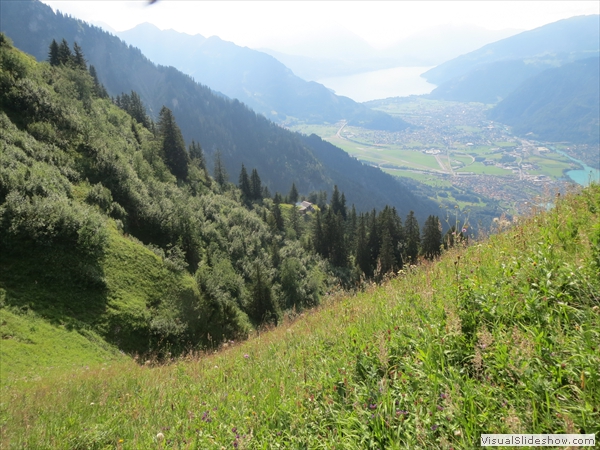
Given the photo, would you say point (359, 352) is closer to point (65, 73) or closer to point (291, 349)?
point (291, 349)

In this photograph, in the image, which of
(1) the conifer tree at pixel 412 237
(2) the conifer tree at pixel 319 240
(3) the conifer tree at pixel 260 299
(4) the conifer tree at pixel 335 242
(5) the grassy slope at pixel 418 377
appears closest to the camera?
(5) the grassy slope at pixel 418 377

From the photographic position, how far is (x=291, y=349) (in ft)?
22.0

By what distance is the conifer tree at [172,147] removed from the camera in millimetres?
78500

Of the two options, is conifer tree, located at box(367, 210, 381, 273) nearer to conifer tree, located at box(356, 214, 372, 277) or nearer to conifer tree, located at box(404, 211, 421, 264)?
conifer tree, located at box(356, 214, 372, 277)

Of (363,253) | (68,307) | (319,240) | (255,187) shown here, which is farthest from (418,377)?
(255,187)

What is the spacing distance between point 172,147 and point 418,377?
8534 centimetres

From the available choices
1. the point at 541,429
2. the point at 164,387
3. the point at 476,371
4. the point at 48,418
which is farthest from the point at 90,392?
the point at 541,429

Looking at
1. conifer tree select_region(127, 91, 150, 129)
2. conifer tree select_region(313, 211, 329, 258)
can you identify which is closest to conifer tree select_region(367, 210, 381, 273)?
conifer tree select_region(313, 211, 329, 258)

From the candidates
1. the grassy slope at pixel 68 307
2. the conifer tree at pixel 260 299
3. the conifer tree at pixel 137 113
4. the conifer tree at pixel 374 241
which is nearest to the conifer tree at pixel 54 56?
the conifer tree at pixel 137 113

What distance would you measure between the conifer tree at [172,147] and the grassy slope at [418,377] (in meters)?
78.5

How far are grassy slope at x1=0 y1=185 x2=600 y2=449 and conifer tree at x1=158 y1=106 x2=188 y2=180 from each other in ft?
258

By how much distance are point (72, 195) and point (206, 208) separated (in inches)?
1153

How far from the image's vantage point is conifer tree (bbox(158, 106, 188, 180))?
7850 cm

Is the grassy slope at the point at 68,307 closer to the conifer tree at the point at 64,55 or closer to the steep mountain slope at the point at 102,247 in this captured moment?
the steep mountain slope at the point at 102,247
